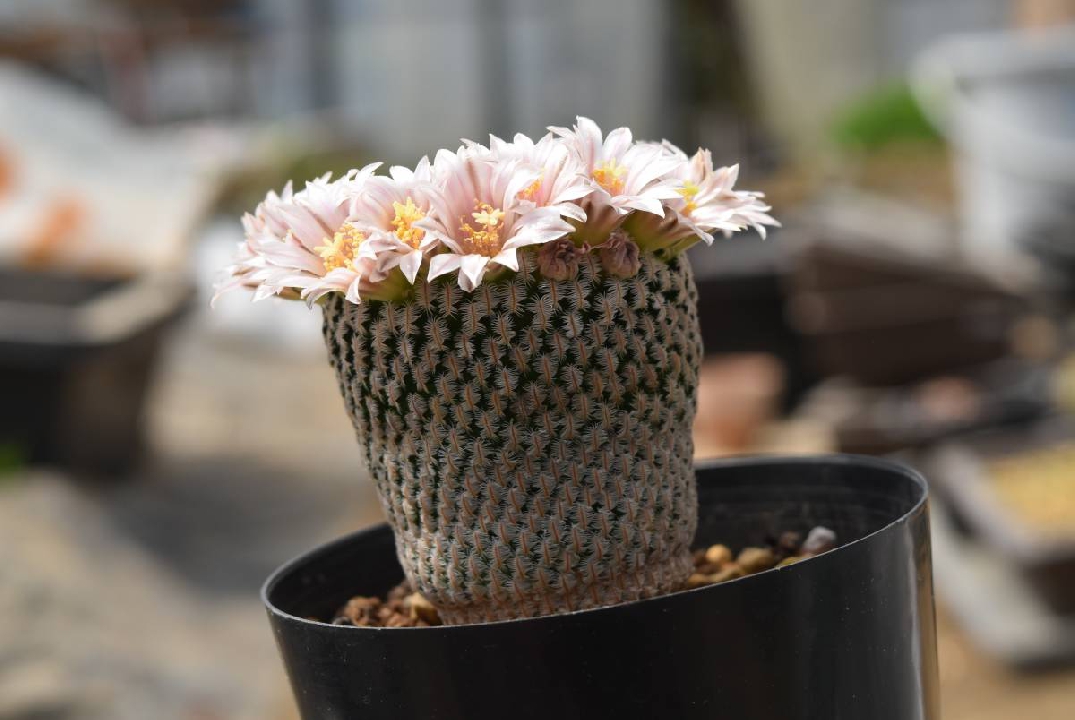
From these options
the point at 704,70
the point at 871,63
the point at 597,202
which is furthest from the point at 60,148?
the point at 704,70

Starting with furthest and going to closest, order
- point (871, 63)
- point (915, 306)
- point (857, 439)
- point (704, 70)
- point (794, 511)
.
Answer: point (704, 70) < point (871, 63) < point (915, 306) < point (857, 439) < point (794, 511)

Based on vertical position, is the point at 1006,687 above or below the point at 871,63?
below

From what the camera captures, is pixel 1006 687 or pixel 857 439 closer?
pixel 1006 687

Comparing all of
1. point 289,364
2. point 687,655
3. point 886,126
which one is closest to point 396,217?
point 687,655

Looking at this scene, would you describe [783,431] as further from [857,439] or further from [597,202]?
[597,202]

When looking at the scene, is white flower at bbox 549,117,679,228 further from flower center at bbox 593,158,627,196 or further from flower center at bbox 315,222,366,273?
flower center at bbox 315,222,366,273

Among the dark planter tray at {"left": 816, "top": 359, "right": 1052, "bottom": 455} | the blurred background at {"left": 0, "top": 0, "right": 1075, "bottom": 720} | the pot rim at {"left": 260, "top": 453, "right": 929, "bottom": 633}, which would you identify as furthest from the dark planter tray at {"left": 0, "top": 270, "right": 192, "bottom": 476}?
the pot rim at {"left": 260, "top": 453, "right": 929, "bottom": 633}

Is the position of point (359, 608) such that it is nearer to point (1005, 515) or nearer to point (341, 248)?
point (341, 248)
